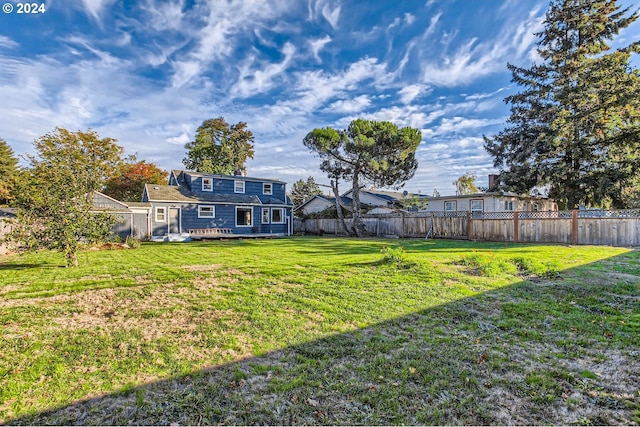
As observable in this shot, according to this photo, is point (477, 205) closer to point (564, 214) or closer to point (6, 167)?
point (564, 214)

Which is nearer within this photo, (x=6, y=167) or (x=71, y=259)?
(x=71, y=259)

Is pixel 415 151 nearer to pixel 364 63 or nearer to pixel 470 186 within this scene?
pixel 364 63

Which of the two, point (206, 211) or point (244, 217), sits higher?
point (206, 211)

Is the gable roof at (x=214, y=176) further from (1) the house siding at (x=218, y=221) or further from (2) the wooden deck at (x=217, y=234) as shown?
(2) the wooden deck at (x=217, y=234)

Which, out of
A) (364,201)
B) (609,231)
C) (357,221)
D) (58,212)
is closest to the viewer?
(58,212)

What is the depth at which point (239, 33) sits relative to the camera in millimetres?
12938

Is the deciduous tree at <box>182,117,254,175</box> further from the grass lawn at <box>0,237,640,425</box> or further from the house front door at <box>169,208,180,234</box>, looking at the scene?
the grass lawn at <box>0,237,640,425</box>

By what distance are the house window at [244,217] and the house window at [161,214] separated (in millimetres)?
5018

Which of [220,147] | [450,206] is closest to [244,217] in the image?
[450,206]

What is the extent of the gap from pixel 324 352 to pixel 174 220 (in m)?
20.1

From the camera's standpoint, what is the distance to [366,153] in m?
22.7

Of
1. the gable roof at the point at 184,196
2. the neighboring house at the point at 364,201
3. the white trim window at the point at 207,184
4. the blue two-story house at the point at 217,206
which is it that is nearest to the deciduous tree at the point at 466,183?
the neighboring house at the point at 364,201

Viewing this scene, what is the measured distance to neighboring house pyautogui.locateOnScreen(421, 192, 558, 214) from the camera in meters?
24.2

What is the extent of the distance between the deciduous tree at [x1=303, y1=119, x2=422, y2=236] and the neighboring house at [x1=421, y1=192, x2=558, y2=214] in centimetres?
484
